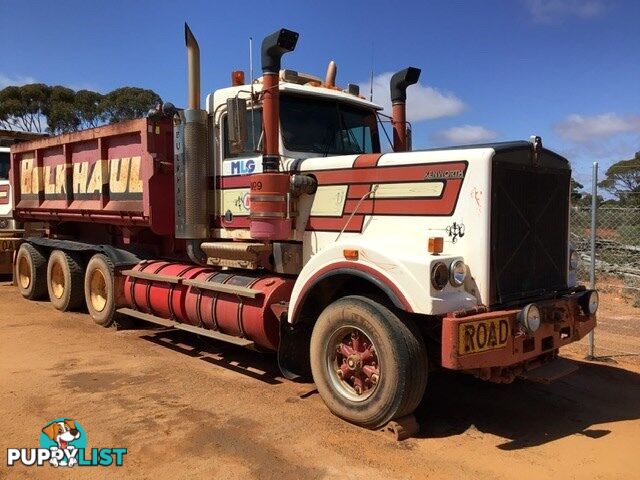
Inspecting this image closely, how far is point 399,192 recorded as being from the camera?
4.88 metres

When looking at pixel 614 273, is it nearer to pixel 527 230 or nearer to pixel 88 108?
pixel 527 230

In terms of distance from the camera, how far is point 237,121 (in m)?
5.40

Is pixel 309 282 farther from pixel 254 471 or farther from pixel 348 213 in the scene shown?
pixel 254 471

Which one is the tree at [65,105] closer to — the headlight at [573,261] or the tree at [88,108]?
the tree at [88,108]

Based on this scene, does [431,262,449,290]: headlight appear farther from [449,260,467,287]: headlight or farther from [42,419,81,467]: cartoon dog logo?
[42,419,81,467]: cartoon dog logo

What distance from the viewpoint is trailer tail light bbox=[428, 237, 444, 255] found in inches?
172

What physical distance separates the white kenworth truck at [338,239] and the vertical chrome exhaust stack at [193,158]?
18mm

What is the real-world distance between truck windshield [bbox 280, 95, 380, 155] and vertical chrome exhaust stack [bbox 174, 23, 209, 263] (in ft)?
3.94

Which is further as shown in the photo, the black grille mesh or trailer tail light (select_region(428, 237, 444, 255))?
the black grille mesh

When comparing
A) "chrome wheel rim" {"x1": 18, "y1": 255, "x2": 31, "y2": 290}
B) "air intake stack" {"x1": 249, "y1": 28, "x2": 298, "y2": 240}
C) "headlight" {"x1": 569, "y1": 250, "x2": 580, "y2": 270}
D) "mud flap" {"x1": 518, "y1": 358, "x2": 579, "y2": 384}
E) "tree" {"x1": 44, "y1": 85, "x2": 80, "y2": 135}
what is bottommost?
"mud flap" {"x1": 518, "y1": 358, "x2": 579, "y2": 384}

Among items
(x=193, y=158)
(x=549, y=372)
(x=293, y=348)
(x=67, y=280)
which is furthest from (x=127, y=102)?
(x=549, y=372)

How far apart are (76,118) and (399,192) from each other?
35.9 m

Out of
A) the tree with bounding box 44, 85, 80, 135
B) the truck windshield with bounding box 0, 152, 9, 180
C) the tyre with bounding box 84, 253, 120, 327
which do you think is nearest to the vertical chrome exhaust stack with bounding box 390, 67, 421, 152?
the tyre with bounding box 84, 253, 120, 327

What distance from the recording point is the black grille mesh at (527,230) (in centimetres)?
450
